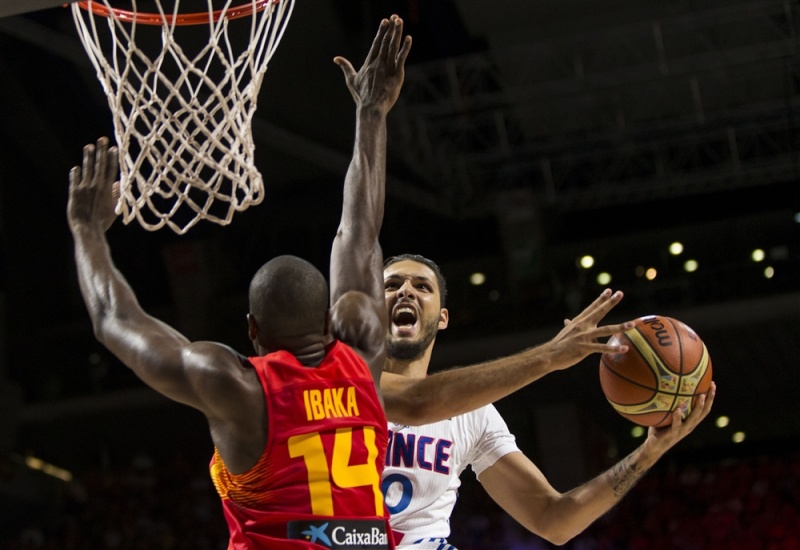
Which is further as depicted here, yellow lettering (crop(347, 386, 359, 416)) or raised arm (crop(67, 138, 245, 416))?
yellow lettering (crop(347, 386, 359, 416))

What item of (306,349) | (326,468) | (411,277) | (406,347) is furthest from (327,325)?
(411,277)

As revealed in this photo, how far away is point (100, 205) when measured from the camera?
2.69 metres

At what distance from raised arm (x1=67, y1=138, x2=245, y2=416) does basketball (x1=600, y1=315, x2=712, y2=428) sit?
4.90ft

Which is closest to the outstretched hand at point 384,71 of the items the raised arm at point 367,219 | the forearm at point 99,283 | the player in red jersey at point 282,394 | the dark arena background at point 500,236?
the raised arm at point 367,219

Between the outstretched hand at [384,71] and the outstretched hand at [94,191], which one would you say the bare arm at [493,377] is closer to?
the outstretched hand at [384,71]

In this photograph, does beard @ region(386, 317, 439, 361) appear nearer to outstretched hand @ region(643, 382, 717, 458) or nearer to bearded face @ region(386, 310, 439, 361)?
bearded face @ region(386, 310, 439, 361)

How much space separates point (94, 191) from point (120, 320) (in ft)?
1.35

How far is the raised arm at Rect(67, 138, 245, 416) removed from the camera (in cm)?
231

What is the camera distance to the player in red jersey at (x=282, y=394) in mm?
2324

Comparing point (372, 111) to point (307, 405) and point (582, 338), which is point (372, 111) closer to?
point (582, 338)

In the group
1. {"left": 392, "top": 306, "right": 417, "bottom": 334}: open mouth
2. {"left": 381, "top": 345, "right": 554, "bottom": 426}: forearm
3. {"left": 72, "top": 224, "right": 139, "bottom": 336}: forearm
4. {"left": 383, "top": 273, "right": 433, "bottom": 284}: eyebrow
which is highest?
{"left": 383, "top": 273, "right": 433, "bottom": 284}: eyebrow

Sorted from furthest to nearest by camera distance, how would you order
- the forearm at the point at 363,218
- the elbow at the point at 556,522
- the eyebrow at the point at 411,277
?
the eyebrow at the point at 411,277, the elbow at the point at 556,522, the forearm at the point at 363,218

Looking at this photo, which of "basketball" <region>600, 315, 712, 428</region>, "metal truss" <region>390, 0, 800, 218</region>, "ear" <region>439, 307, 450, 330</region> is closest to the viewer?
"basketball" <region>600, 315, 712, 428</region>

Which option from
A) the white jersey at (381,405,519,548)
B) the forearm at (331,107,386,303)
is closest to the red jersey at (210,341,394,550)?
the forearm at (331,107,386,303)
